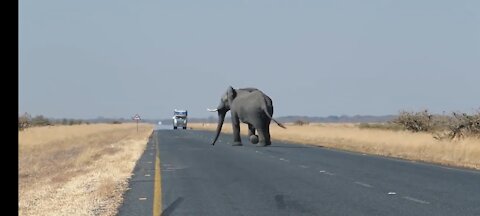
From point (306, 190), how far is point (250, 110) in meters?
20.7

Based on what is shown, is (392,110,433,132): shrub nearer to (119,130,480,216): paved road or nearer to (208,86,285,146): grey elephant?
(208,86,285,146): grey elephant

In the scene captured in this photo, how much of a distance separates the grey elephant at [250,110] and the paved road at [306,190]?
43.6ft

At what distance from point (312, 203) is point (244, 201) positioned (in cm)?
117

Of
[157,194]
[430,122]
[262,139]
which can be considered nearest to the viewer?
[157,194]

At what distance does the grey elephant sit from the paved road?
13280 millimetres

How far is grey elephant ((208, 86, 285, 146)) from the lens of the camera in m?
33.2

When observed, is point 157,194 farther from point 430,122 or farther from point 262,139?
point 430,122

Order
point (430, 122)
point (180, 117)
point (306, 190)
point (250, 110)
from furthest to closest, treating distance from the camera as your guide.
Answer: point (180, 117) < point (430, 122) < point (250, 110) < point (306, 190)

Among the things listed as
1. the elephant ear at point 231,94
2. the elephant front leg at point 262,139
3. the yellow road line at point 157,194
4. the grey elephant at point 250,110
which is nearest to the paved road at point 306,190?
the yellow road line at point 157,194

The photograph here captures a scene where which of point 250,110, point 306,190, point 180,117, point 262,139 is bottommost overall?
point 306,190

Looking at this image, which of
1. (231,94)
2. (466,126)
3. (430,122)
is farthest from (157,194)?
(430,122)

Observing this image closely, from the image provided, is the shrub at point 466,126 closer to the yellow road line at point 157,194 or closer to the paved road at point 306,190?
the paved road at point 306,190

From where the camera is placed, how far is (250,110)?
33.3m
